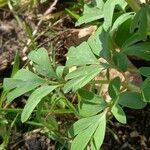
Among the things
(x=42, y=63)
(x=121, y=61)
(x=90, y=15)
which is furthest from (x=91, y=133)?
(x=90, y=15)

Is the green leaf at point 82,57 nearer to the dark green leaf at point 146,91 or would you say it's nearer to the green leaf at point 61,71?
the green leaf at point 61,71

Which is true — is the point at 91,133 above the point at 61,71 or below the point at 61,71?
below

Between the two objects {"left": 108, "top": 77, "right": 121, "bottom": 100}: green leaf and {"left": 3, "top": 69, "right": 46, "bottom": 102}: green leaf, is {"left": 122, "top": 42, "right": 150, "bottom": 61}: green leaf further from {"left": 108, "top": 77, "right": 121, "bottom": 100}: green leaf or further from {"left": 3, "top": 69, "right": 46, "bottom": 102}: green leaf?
{"left": 3, "top": 69, "right": 46, "bottom": 102}: green leaf

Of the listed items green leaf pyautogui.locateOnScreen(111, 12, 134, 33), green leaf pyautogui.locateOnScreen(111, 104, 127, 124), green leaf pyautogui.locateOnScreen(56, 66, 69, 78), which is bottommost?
green leaf pyautogui.locateOnScreen(111, 104, 127, 124)

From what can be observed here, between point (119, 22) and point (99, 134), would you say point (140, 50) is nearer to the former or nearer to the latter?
point (119, 22)

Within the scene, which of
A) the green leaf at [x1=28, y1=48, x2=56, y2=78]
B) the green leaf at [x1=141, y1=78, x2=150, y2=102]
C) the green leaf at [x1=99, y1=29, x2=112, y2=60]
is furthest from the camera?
the green leaf at [x1=28, y1=48, x2=56, y2=78]

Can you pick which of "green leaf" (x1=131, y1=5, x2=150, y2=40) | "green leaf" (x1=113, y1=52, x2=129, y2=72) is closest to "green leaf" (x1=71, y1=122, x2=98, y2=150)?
"green leaf" (x1=113, y1=52, x2=129, y2=72)

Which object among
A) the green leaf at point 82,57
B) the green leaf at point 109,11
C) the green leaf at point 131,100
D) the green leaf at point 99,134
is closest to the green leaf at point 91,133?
the green leaf at point 99,134
